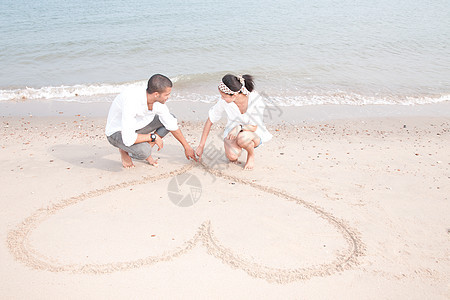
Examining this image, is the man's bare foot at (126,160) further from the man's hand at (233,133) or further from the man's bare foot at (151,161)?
the man's hand at (233,133)

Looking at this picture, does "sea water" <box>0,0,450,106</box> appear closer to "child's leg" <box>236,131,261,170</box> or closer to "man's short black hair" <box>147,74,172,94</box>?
"child's leg" <box>236,131,261,170</box>

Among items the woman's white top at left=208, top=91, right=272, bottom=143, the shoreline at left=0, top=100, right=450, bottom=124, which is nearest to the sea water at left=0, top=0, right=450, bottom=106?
the shoreline at left=0, top=100, right=450, bottom=124

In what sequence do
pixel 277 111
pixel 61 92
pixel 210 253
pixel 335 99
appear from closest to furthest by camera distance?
pixel 210 253
pixel 277 111
pixel 335 99
pixel 61 92

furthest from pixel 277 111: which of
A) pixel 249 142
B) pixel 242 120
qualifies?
pixel 249 142

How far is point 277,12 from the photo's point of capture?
54.4 feet

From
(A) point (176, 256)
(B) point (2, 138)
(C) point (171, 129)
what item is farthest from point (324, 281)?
(B) point (2, 138)

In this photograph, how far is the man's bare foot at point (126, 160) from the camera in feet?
15.2

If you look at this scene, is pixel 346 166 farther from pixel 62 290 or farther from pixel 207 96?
pixel 207 96

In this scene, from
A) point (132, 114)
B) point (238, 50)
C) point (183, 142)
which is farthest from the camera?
point (238, 50)

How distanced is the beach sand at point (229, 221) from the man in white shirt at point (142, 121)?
32cm

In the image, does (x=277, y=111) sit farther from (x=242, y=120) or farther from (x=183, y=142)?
(x=183, y=142)

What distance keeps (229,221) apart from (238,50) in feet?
28.4

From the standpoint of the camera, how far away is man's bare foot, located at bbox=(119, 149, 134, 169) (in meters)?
4.64

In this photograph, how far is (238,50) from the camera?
11.4 meters
